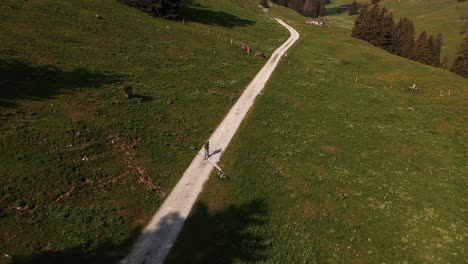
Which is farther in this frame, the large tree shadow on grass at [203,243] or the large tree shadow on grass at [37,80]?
the large tree shadow on grass at [37,80]

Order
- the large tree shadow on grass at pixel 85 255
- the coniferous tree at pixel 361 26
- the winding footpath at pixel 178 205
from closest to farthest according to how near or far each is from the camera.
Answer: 1. the large tree shadow on grass at pixel 85 255
2. the winding footpath at pixel 178 205
3. the coniferous tree at pixel 361 26

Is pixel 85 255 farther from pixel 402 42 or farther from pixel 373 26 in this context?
pixel 402 42

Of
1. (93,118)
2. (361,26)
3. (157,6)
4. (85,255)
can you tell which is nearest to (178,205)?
(85,255)

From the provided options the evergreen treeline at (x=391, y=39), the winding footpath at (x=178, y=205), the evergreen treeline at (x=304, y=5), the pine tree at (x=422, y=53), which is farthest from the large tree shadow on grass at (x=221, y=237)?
the evergreen treeline at (x=304, y=5)

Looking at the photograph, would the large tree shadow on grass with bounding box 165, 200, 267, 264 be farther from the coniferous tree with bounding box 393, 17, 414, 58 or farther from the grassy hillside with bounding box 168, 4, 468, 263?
the coniferous tree with bounding box 393, 17, 414, 58

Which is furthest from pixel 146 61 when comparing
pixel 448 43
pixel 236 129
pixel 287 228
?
pixel 448 43

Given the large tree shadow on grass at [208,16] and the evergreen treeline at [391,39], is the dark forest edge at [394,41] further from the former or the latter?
the large tree shadow on grass at [208,16]
